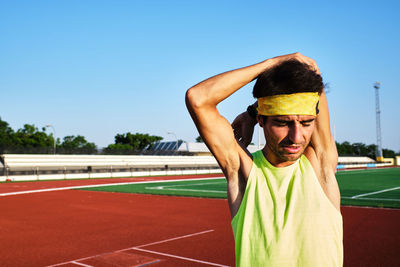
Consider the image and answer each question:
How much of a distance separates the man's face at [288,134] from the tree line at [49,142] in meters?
37.8

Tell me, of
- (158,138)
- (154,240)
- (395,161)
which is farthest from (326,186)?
(395,161)

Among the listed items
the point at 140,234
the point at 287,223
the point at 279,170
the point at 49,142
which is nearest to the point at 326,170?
the point at 279,170

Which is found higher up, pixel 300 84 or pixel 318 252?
pixel 300 84

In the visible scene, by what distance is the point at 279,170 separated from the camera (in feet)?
5.50

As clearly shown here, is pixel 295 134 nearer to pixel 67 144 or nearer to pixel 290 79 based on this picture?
pixel 290 79

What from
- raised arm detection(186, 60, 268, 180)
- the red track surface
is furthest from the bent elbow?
the red track surface

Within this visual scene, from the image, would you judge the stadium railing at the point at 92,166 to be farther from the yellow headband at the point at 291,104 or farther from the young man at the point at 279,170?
the yellow headband at the point at 291,104

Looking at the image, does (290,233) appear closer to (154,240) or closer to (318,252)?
(318,252)

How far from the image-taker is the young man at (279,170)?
155 centimetres

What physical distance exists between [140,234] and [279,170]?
8839mm

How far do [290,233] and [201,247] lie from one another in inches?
278

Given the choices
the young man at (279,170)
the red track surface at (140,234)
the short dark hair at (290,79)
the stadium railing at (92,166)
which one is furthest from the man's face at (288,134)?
the stadium railing at (92,166)

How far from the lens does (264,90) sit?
164 cm

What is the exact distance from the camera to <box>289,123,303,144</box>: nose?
1584 mm
